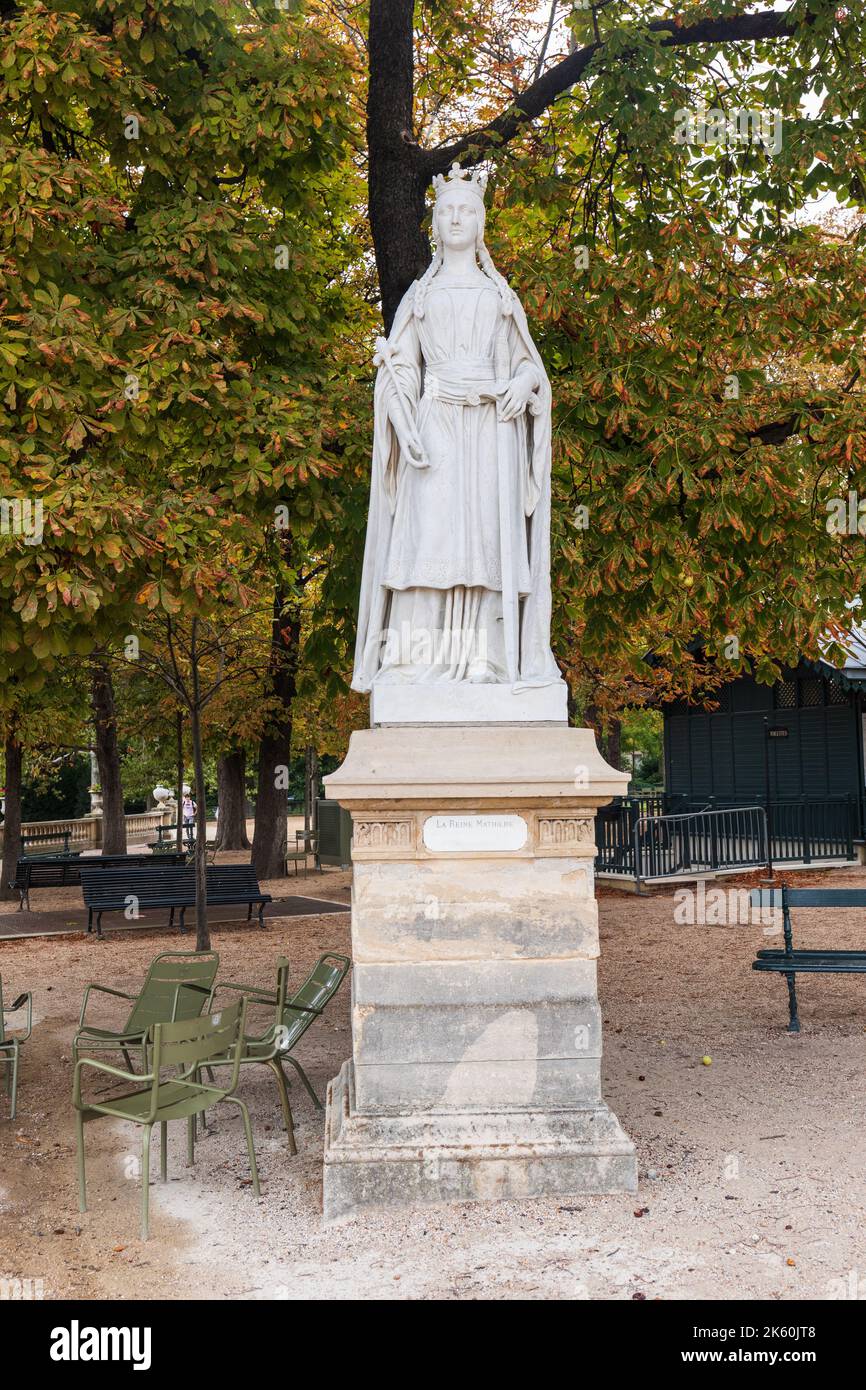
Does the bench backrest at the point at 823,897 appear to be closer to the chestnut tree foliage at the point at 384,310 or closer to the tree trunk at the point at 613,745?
the chestnut tree foliage at the point at 384,310

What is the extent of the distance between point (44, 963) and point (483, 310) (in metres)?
10.3

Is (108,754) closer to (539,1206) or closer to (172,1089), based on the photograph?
(172,1089)

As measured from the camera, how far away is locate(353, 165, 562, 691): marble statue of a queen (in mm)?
6234

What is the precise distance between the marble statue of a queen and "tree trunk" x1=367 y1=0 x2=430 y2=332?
4.00 meters

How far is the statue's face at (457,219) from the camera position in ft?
21.1

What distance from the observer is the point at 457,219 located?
21.1 feet

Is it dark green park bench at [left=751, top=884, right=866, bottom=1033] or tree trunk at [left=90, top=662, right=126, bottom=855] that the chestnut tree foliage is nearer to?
dark green park bench at [left=751, top=884, right=866, bottom=1033]

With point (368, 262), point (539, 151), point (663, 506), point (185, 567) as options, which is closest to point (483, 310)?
point (185, 567)

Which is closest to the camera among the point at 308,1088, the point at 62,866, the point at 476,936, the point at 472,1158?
the point at 472,1158

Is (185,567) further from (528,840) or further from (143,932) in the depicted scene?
(143,932)

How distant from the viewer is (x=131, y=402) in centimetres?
815

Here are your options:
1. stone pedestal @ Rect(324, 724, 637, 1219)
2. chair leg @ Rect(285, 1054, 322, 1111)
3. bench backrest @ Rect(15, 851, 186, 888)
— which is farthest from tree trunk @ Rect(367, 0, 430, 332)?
bench backrest @ Rect(15, 851, 186, 888)

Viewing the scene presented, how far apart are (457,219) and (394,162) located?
457cm

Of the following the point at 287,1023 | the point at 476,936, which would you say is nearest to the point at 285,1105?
the point at 287,1023
